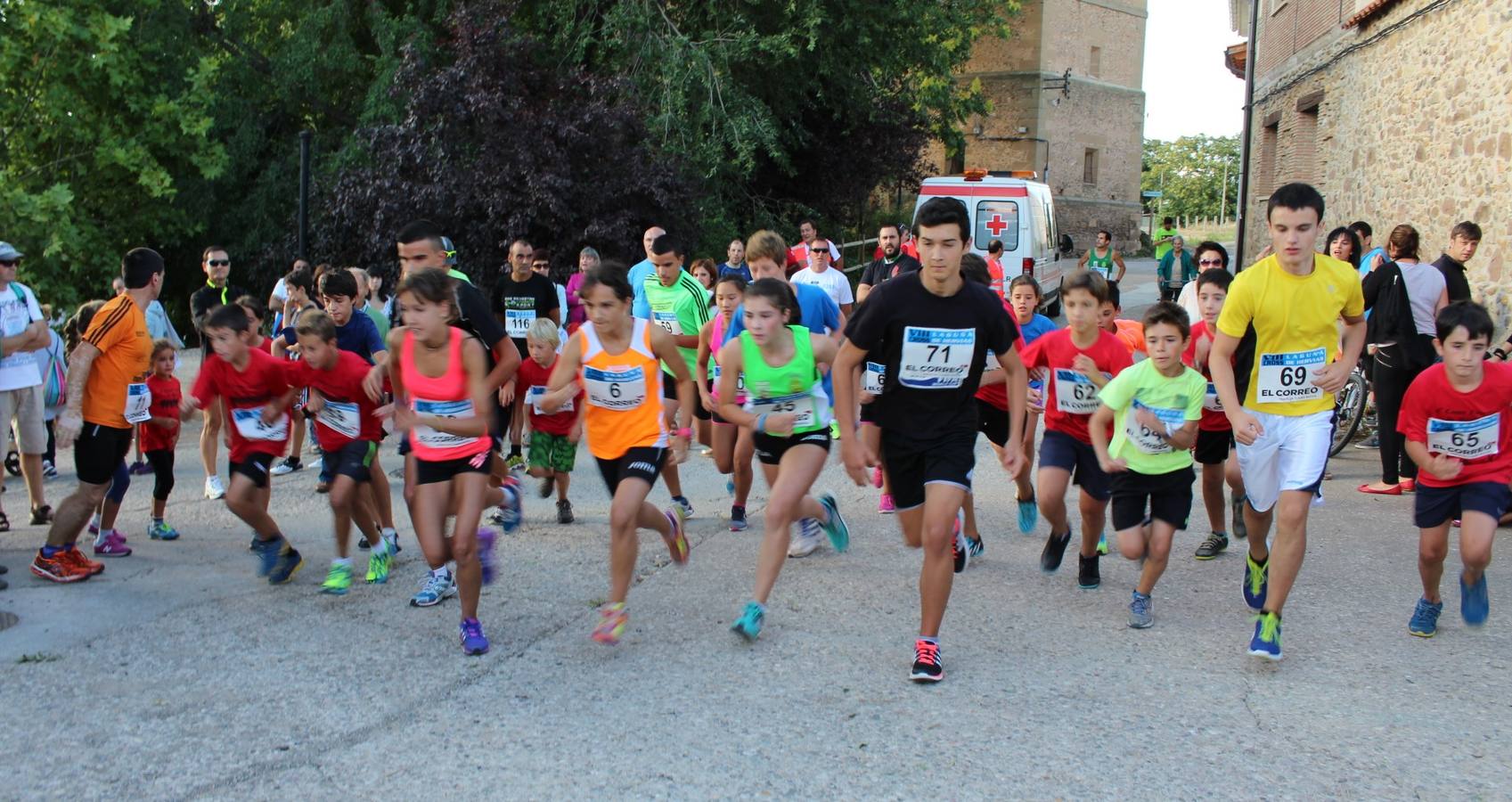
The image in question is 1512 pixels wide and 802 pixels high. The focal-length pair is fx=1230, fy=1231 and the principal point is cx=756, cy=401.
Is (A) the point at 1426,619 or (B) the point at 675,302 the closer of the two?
(A) the point at 1426,619

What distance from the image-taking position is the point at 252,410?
6.22 metres

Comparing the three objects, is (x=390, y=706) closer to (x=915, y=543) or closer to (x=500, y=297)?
(x=915, y=543)

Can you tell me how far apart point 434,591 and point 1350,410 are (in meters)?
7.88

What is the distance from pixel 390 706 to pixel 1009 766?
2239 millimetres

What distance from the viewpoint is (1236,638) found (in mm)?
5410

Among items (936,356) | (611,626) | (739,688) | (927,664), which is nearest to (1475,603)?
(927,664)

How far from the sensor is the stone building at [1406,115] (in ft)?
36.3

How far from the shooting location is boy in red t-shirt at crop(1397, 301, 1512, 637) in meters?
5.29

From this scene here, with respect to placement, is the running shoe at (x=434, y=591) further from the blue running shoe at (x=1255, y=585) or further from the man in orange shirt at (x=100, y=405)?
the blue running shoe at (x=1255, y=585)

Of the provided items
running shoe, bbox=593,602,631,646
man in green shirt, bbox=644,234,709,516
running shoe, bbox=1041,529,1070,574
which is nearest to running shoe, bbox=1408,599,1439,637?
running shoe, bbox=1041,529,1070,574

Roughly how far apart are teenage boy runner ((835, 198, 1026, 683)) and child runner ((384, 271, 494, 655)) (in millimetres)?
1588

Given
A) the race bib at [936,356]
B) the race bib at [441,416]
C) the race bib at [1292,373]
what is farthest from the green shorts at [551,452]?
the race bib at [1292,373]

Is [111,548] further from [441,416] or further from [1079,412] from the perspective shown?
[1079,412]

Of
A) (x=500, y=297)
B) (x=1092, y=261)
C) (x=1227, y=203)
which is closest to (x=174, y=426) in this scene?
(x=500, y=297)
